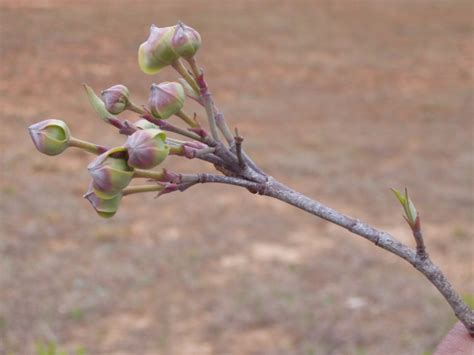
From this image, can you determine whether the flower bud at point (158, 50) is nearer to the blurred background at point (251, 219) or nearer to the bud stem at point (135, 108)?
the bud stem at point (135, 108)

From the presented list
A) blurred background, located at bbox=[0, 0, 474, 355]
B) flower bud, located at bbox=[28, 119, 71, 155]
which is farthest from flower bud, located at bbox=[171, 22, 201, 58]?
blurred background, located at bbox=[0, 0, 474, 355]

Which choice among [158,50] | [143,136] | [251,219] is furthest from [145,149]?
[251,219]

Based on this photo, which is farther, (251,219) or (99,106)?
(251,219)

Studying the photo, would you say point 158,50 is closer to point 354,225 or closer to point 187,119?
point 187,119

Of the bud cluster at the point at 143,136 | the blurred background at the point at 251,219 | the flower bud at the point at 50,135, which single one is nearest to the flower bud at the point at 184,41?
the bud cluster at the point at 143,136

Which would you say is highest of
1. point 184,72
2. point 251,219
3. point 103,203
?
point 251,219

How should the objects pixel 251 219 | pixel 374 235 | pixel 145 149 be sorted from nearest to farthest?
pixel 145 149 → pixel 374 235 → pixel 251 219

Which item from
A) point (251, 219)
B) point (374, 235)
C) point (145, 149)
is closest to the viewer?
point (145, 149)

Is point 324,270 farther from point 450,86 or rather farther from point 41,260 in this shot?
point 450,86
